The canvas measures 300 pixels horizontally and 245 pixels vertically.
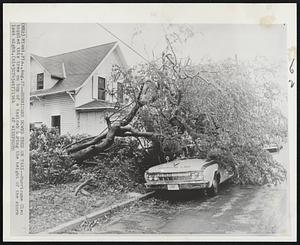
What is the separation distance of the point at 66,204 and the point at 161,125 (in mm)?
710

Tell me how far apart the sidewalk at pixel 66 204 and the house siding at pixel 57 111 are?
0.34m

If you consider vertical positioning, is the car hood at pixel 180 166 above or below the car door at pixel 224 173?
above

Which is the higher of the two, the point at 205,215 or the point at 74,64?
the point at 74,64

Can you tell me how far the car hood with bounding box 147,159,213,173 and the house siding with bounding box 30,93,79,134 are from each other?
522 millimetres

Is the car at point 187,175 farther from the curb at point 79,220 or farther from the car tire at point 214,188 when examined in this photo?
the curb at point 79,220

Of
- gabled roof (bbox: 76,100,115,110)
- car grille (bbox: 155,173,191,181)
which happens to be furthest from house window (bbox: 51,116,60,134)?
car grille (bbox: 155,173,191,181)

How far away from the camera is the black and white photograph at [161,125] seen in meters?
2.34

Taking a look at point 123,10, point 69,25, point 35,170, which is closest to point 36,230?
point 35,170

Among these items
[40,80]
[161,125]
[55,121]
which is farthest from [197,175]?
[40,80]

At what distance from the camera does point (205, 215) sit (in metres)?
2.34

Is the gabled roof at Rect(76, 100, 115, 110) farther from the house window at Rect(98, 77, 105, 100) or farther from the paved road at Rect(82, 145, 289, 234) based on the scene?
the paved road at Rect(82, 145, 289, 234)

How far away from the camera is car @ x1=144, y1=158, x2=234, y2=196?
2.34 meters

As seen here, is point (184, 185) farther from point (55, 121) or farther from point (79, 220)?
point (55, 121)

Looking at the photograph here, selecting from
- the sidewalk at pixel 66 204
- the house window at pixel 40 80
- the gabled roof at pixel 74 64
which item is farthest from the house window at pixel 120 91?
the sidewalk at pixel 66 204
